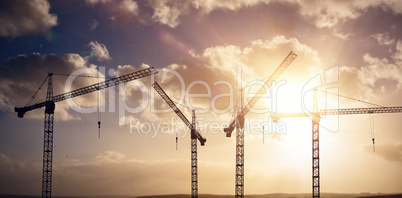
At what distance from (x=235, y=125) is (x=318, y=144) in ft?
78.9

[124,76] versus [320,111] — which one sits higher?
[124,76]

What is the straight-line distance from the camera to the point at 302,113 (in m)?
127

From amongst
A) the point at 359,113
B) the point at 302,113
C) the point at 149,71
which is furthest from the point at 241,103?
the point at 359,113

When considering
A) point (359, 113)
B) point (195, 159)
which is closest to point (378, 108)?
point (359, 113)

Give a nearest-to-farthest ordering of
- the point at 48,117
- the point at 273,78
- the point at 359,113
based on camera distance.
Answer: the point at 48,117 < the point at 273,78 < the point at 359,113

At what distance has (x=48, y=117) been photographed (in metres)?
112

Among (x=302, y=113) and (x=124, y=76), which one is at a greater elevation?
(x=124, y=76)

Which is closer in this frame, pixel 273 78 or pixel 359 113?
pixel 273 78

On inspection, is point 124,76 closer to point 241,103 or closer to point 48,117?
point 48,117

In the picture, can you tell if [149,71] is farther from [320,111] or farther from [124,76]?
[320,111]

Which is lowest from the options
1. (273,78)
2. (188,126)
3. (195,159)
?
(195,159)

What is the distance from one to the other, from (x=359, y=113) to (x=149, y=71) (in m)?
65.2

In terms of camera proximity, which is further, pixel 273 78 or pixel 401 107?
pixel 401 107

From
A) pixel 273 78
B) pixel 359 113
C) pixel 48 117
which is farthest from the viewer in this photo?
pixel 359 113
